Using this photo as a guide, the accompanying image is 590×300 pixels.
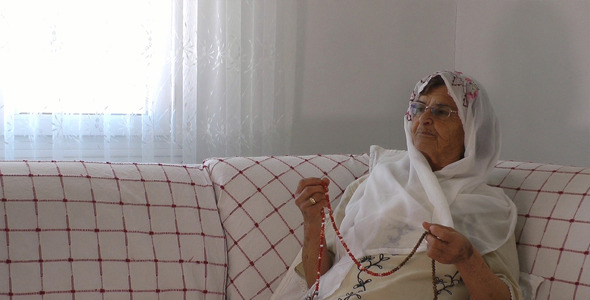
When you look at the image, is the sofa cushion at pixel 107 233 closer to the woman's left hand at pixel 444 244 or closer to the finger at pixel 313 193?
the finger at pixel 313 193

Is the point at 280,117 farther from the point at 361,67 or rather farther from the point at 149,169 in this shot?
the point at 149,169

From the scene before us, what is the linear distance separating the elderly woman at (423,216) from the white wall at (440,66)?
77 centimetres

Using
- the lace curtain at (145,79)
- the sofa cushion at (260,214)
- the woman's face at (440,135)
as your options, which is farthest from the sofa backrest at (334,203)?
the lace curtain at (145,79)

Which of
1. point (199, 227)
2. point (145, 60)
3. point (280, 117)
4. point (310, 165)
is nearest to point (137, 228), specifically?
point (199, 227)

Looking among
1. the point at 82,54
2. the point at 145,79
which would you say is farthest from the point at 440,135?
the point at 82,54

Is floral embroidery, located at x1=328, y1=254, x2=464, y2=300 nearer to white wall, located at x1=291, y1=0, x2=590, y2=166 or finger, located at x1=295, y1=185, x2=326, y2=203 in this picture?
finger, located at x1=295, y1=185, x2=326, y2=203

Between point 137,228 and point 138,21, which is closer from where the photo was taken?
point 137,228

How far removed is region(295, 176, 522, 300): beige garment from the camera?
1817 millimetres

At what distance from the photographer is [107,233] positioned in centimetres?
202

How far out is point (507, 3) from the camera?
3023 millimetres

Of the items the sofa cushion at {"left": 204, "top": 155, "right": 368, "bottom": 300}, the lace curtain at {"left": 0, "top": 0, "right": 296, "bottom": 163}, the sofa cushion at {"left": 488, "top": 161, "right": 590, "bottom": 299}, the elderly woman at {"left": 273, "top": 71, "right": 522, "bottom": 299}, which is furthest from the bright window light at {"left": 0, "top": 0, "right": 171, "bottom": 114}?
the sofa cushion at {"left": 488, "top": 161, "right": 590, "bottom": 299}

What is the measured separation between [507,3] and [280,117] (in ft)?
3.45

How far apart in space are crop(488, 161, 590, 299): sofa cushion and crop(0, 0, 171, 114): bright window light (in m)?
1.37

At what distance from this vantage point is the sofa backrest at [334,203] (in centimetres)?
193
